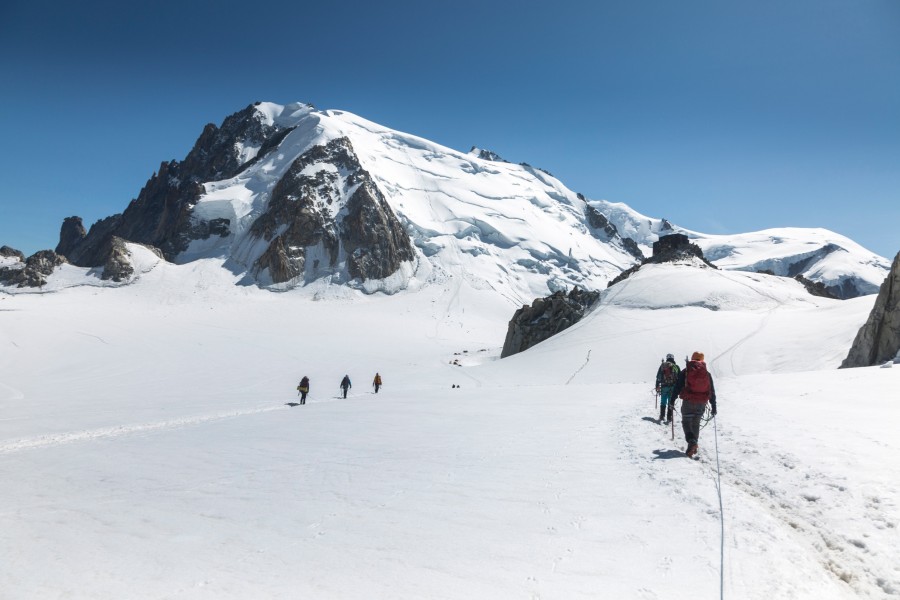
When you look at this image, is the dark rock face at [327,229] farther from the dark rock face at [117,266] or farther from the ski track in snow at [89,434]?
the ski track in snow at [89,434]

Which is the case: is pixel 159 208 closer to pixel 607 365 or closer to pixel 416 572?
pixel 607 365

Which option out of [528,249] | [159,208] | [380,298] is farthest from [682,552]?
[159,208]

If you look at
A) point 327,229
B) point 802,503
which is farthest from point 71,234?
point 802,503

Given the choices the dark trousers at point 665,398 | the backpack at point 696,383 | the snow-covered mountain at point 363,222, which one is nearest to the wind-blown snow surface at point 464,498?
the dark trousers at point 665,398

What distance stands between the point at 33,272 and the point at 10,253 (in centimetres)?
1263

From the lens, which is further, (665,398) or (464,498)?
(665,398)

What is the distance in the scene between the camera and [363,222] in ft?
329

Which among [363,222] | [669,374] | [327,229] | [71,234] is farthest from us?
[71,234]

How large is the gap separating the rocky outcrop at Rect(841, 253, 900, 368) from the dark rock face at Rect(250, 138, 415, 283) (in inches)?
3148

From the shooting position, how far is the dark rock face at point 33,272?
7838 cm

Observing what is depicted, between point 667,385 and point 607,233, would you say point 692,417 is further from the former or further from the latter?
point 607,233

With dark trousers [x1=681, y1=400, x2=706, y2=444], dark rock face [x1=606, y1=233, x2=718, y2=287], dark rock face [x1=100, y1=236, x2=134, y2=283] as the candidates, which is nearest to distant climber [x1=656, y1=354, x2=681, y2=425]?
dark trousers [x1=681, y1=400, x2=706, y2=444]

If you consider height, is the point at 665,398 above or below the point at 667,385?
below

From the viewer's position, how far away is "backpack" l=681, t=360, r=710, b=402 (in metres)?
9.27
